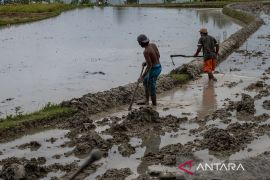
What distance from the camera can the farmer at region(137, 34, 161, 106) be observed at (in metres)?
9.67

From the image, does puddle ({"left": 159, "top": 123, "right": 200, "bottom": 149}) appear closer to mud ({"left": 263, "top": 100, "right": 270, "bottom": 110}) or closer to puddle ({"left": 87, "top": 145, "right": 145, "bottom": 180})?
puddle ({"left": 87, "top": 145, "right": 145, "bottom": 180})

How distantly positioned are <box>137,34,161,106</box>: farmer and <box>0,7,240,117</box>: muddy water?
2.20 meters

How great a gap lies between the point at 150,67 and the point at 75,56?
335 inches

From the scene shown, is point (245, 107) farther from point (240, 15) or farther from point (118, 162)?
point (240, 15)

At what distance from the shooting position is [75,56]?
17906 millimetres

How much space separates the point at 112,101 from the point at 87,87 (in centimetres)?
245

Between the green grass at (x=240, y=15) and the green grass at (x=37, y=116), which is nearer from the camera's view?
the green grass at (x=37, y=116)

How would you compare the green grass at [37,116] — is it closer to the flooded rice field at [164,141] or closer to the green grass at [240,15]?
the flooded rice field at [164,141]

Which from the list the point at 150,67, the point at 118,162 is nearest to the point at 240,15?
the point at 150,67

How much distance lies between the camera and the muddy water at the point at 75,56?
40.1ft

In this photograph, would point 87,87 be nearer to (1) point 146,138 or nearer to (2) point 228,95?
(2) point 228,95

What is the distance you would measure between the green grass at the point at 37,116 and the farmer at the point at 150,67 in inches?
60.9

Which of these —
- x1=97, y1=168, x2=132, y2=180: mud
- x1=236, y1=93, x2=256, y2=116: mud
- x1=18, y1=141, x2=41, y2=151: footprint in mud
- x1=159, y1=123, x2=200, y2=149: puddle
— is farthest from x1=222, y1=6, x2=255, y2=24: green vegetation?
x1=97, y1=168, x2=132, y2=180: mud

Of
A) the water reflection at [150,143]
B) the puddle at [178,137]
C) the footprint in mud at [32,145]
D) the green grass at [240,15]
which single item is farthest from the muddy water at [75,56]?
the puddle at [178,137]
